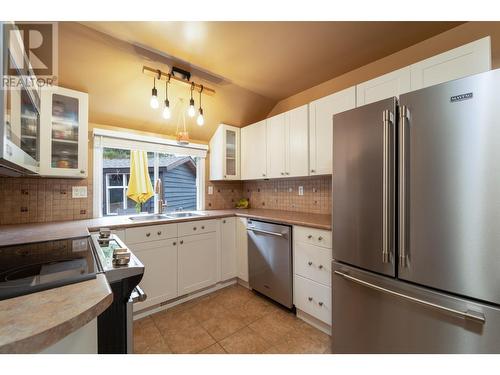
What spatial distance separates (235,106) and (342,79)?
1304 millimetres

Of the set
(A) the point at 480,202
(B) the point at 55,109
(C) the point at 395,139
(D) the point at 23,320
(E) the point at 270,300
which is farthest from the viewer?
(E) the point at 270,300

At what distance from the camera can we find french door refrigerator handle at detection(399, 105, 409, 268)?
115cm

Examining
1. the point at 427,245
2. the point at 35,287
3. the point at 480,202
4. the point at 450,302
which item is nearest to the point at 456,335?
the point at 450,302

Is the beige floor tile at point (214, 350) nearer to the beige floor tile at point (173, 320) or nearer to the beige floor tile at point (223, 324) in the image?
the beige floor tile at point (223, 324)

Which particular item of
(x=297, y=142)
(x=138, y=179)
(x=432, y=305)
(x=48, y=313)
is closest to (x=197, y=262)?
(x=138, y=179)

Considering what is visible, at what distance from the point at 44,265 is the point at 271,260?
1.72 meters

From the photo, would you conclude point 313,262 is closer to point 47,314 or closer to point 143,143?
point 47,314

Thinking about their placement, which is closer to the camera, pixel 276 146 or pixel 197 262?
pixel 197 262

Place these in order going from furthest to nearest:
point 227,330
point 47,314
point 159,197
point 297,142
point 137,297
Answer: point 159,197, point 297,142, point 227,330, point 137,297, point 47,314

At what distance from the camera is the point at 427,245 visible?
3.53ft

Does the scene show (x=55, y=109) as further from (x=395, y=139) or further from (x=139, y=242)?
(x=395, y=139)

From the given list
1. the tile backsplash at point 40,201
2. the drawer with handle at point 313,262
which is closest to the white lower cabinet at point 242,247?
the drawer with handle at point 313,262

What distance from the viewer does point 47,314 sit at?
527 mm

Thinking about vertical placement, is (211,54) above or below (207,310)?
above
